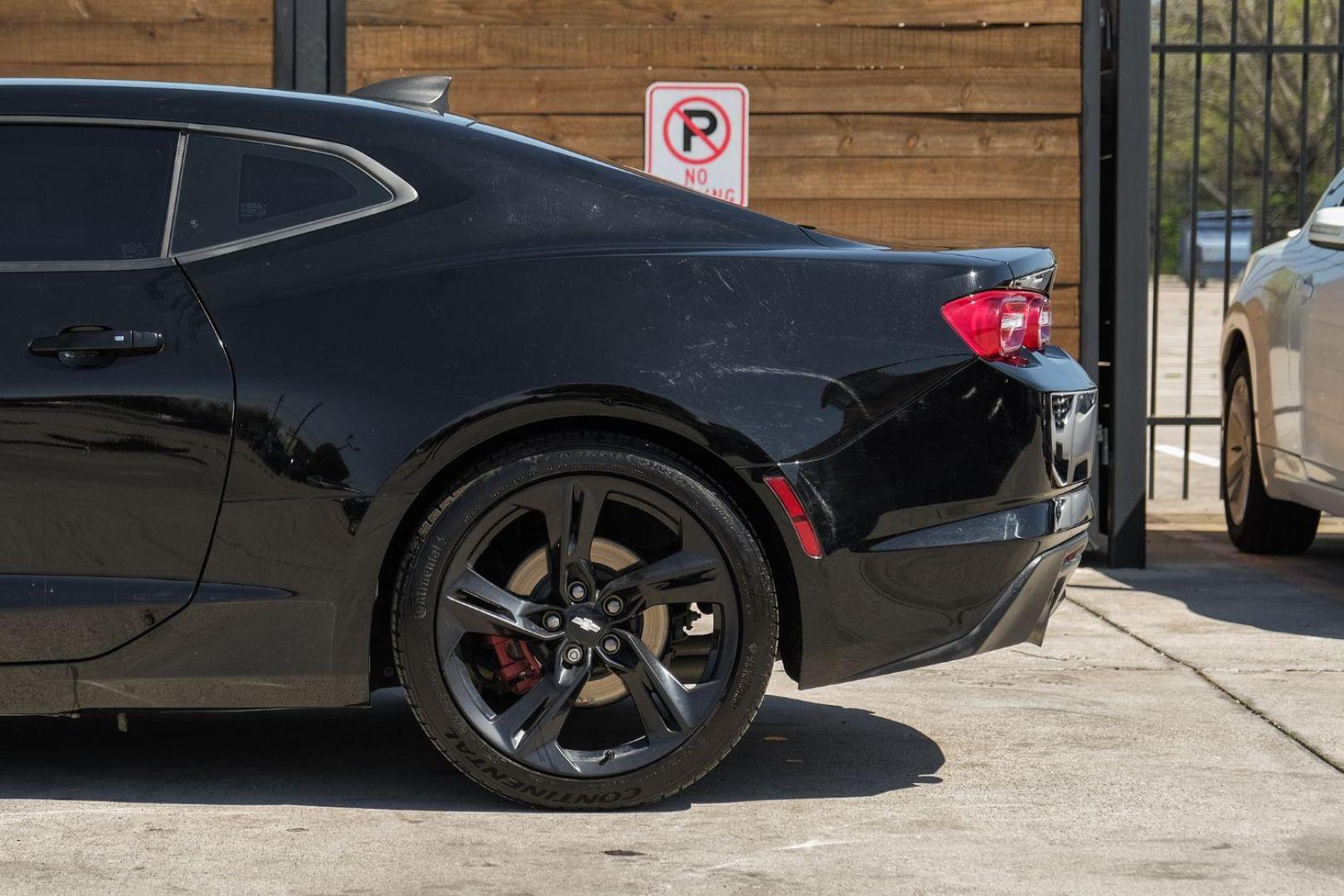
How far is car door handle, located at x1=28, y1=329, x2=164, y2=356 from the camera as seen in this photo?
3.89 metres

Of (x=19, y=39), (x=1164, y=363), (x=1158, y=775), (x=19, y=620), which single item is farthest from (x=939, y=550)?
(x=1164, y=363)

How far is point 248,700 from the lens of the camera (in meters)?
3.98

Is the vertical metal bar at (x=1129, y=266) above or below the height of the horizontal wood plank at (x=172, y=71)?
below

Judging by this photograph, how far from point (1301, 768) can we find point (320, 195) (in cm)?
258

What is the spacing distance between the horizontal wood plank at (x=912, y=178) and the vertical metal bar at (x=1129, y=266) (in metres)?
0.24

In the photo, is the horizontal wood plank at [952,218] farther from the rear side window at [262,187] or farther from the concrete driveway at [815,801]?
the rear side window at [262,187]

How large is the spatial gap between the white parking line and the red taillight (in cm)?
848

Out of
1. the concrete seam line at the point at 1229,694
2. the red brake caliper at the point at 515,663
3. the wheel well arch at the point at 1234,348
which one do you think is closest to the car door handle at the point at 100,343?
the red brake caliper at the point at 515,663

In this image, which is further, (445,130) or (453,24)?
(453,24)

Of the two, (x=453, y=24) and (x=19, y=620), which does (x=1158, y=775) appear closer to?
(x=19, y=620)

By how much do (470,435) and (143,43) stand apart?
13.7 feet

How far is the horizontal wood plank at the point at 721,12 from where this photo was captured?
24.6 feet

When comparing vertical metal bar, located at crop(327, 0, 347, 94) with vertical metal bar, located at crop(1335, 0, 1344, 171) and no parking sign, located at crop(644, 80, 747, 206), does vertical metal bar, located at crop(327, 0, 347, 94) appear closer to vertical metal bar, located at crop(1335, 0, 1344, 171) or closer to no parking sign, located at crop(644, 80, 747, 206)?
no parking sign, located at crop(644, 80, 747, 206)

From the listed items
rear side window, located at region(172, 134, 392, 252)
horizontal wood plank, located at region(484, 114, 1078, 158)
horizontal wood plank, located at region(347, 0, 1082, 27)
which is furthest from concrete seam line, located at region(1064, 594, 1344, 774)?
rear side window, located at region(172, 134, 392, 252)
